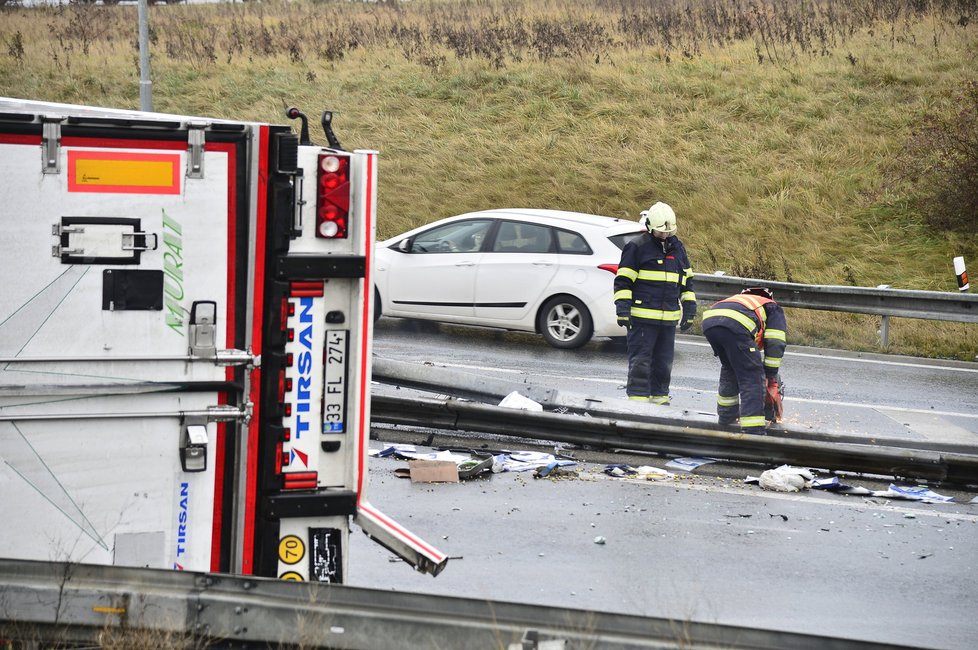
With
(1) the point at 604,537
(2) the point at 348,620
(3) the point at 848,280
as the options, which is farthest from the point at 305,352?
(3) the point at 848,280

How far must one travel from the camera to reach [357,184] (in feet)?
13.9

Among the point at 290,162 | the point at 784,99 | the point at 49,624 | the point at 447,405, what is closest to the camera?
the point at 49,624

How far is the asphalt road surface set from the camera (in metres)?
5.69

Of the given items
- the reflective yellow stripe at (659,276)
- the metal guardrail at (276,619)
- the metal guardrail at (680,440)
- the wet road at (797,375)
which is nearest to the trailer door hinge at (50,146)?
the metal guardrail at (276,619)

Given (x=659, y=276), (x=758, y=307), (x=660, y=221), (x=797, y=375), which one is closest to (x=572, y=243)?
(x=797, y=375)

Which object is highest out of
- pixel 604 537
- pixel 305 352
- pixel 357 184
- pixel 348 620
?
pixel 357 184

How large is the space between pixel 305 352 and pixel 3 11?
1560 inches

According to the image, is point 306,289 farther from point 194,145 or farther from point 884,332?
point 884,332

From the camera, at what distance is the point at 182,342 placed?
3.95 meters

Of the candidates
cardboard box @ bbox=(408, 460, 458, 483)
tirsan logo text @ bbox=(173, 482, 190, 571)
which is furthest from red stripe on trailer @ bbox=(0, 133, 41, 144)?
cardboard box @ bbox=(408, 460, 458, 483)

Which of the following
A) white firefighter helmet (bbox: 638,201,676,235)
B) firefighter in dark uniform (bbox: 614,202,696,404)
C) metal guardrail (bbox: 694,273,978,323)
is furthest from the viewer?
metal guardrail (bbox: 694,273,978,323)

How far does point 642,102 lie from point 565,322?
1228 cm

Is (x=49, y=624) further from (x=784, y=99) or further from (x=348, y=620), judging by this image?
(x=784, y=99)

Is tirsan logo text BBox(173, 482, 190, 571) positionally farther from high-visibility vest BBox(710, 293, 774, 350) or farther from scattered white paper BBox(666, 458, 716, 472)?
high-visibility vest BBox(710, 293, 774, 350)
